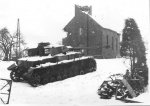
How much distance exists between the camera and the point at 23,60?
21.0 meters

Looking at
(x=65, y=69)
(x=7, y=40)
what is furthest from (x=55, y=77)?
(x=7, y=40)

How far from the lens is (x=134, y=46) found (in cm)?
1831

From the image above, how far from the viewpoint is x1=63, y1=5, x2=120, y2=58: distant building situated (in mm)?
43938

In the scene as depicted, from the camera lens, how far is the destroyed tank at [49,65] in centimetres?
2000

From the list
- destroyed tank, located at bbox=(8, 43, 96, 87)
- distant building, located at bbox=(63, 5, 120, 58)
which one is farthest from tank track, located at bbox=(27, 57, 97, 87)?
distant building, located at bbox=(63, 5, 120, 58)

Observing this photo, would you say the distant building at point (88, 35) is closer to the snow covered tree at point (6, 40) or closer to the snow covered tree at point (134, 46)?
the snow covered tree at point (6, 40)

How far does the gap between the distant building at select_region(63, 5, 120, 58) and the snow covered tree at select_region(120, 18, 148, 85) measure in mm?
22815

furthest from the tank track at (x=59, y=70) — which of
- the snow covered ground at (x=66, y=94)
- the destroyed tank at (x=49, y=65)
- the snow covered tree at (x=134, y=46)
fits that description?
the snow covered tree at (x=134, y=46)

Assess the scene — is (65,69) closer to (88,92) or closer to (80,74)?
(80,74)

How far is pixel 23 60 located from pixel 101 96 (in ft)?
25.5

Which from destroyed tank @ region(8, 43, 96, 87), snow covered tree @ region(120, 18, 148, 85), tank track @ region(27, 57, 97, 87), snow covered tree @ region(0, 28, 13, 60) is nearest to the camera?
snow covered tree @ region(120, 18, 148, 85)

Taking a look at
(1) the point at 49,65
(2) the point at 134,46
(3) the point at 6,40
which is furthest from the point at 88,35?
(2) the point at 134,46

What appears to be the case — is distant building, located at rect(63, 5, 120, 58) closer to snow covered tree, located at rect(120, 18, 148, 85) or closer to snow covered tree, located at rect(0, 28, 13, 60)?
snow covered tree, located at rect(0, 28, 13, 60)

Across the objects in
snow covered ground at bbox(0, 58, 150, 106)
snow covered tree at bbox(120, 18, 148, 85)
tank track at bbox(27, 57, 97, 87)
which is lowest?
snow covered ground at bbox(0, 58, 150, 106)
